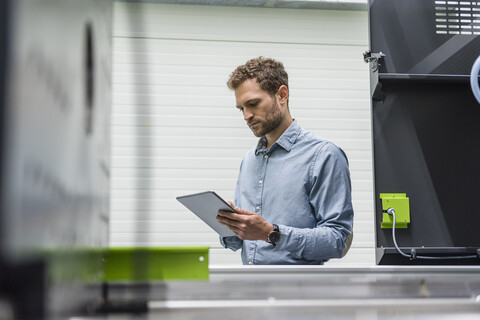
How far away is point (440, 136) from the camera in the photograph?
268cm

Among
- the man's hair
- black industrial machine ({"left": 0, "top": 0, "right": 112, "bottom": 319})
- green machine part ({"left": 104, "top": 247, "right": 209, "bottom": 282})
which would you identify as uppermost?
the man's hair

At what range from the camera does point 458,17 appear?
8.11ft

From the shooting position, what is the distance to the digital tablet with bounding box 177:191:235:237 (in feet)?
4.98

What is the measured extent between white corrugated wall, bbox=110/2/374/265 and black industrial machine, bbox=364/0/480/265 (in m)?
1.60

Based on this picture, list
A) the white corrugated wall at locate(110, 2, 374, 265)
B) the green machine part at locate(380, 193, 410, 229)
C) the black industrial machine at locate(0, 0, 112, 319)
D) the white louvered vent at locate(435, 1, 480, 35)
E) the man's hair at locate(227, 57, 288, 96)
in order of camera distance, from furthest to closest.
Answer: the white corrugated wall at locate(110, 2, 374, 265)
the green machine part at locate(380, 193, 410, 229)
the white louvered vent at locate(435, 1, 480, 35)
the man's hair at locate(227, 57, 288, 96)
the black industrial machine at locate(0, 0, 112, 319)

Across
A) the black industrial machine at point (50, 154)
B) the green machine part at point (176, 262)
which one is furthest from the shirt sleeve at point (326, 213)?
the black industrial machine at point (50, 154)

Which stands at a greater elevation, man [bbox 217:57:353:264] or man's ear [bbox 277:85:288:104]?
man's ear [bbox 277:85:288:104]

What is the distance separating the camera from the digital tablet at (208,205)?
59.7 inches

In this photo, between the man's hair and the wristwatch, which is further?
the man's hair

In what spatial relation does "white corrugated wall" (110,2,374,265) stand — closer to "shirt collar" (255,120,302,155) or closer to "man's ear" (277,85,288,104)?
"man's ear" (277,85,288,104)

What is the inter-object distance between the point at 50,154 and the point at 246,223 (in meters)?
1.40

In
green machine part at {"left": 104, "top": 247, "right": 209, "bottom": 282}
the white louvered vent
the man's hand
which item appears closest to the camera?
green machine part at {"left": 104, "top": 247, "right": 209, "bottom": 282}

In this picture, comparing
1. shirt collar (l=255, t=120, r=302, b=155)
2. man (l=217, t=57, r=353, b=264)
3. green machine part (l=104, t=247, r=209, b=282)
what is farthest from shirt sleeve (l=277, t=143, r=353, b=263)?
green machine part (l=104, t=247, r=209, b=282)

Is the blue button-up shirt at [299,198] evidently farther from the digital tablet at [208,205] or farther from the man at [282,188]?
the digital tablet at [208,205]
